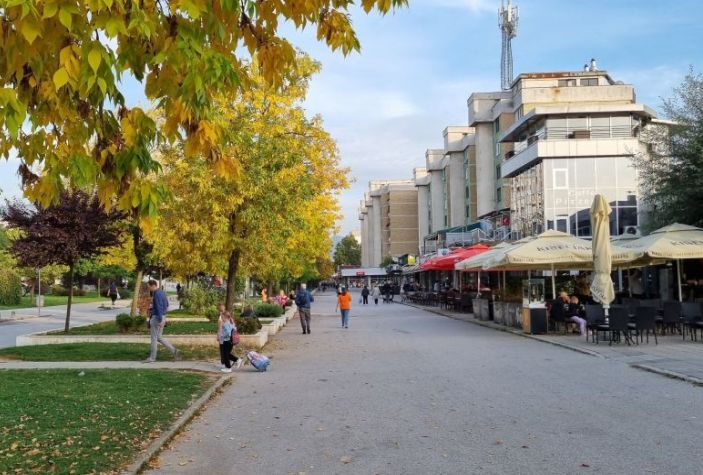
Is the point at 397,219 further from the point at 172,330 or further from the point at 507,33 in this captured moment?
the point at 172,330

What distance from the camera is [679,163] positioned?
23.9m

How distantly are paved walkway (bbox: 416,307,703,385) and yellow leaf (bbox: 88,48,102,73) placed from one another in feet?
33.7

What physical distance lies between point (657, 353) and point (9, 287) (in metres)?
41.8

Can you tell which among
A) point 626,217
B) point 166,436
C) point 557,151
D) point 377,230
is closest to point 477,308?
point 626,217

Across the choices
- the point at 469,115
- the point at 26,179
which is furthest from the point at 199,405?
the point at 469,115

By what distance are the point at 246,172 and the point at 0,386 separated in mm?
8793

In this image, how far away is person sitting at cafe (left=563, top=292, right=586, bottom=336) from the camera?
19844mm

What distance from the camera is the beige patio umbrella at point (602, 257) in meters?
18.1

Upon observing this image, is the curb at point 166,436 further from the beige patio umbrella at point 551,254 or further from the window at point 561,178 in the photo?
the window at point 561,178

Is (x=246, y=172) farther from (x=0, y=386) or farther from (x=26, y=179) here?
(x=26, y=179)

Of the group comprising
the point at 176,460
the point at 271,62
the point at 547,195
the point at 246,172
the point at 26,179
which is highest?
the point at 547,195

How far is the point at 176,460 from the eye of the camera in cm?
673

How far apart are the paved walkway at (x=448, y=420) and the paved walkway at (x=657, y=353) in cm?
43

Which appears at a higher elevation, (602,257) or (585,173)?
(585,173)
